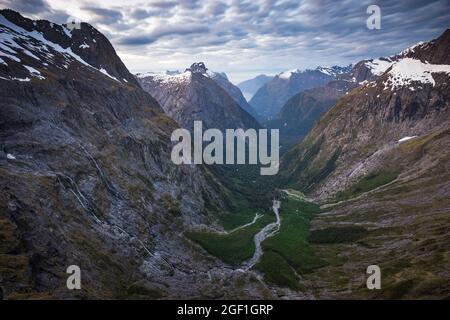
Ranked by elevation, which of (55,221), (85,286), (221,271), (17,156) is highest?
(17,156)

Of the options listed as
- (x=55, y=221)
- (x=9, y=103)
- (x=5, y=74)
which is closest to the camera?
(x=55, y=221)

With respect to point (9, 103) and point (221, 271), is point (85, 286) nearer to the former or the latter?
point (221, 271)
